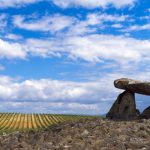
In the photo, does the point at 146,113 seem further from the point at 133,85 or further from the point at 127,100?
the point at 133,85

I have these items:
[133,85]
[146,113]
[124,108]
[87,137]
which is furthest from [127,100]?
[87,137]

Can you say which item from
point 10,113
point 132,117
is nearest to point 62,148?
point 132,117

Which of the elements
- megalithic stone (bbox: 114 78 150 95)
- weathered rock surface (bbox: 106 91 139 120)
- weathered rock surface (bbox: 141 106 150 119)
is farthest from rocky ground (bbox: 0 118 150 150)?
megalithic stone (bbox: 114 78 150 95)

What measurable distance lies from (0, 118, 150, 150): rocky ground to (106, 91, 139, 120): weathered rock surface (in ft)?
20.6

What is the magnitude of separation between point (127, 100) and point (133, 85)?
1.26m

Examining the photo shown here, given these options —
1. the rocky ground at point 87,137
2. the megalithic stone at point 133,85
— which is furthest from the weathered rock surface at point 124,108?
the rocky ground at point 87,137

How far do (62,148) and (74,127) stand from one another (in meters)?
5.21

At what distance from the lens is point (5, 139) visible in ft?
97.6

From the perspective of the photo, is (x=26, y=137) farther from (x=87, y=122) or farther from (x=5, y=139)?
(x=87, y=122)

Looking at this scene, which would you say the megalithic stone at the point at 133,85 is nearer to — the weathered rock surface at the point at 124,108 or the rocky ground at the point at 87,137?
the weathered rock surface at the point at 124,108

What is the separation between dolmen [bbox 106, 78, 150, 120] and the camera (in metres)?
37.5

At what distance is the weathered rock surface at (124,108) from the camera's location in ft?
122

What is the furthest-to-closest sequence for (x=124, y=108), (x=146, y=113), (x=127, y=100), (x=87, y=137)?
(x=127, y=100)
(x=124, y=108)
(x=146, y=113)
(x=87, y=137)

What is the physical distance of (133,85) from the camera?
3881 cm
